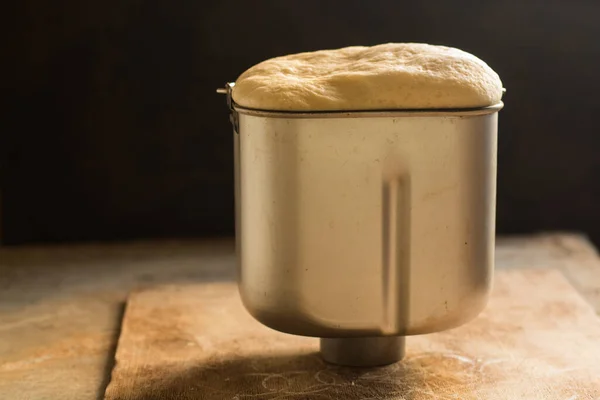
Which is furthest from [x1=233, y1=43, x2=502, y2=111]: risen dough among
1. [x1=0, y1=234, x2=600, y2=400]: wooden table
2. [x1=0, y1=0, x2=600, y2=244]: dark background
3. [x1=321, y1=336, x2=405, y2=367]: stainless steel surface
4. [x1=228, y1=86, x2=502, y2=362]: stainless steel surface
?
[x1=0, y1=0, x2=600, y2=244]: dark background

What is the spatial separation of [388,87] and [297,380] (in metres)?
0.58

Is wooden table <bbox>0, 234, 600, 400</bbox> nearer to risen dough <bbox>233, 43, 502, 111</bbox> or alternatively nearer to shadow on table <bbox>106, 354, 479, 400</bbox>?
shadow on table <bbox>106, 354, 479, 400</bbox>

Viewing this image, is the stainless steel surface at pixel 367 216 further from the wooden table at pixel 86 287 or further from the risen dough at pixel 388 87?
the wooden table at pixel 86 287

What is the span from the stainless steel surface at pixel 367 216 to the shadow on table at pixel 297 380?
12cm

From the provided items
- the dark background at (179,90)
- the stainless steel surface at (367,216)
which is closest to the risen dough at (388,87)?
the stainless steel surface at (367,216)

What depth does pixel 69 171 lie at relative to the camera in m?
2.79

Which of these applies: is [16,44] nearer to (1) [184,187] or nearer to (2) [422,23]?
(1) [184,187]

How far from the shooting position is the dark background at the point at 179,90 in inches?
107

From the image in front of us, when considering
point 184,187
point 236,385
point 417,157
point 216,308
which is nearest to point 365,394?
point 236,385

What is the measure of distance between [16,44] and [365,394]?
159 cm

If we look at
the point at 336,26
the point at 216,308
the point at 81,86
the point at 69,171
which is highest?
the point at 336,26

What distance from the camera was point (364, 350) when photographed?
1.79 metres

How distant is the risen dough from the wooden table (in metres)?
0.66

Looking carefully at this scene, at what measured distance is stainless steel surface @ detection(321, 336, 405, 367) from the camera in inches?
70.4
